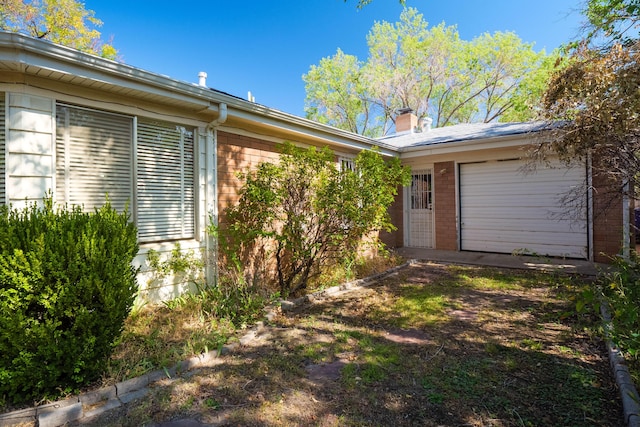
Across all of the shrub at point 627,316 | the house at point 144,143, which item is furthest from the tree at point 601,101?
the house at point 144,143

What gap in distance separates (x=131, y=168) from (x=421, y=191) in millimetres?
7917

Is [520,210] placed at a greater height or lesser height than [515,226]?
greater

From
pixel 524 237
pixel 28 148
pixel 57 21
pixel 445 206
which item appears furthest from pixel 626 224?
pixel 57 21

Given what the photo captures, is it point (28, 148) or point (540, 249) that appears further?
point (540, 249)

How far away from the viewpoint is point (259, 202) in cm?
521

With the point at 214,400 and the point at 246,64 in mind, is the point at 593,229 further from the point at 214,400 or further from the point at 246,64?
the point at 246,64

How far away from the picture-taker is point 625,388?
8.36 feet

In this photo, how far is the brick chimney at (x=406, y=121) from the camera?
1424 cm

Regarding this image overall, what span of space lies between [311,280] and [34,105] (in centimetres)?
440

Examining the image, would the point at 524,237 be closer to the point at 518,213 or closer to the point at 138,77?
the point at 518,213

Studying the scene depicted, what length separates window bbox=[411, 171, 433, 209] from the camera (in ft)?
32.7

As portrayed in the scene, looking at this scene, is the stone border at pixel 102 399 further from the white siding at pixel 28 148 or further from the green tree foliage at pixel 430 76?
the green tree foliage at pixel 430 76

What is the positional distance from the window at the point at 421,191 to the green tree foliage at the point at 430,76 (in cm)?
1396

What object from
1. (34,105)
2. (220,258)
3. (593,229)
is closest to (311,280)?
(220,258)
